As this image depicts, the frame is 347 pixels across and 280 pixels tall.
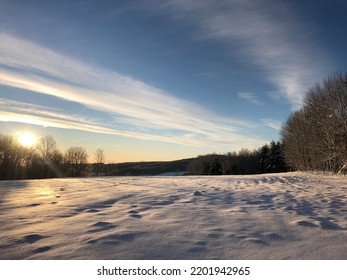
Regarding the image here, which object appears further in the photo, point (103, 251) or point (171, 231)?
point (171, 231)

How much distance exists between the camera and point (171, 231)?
4.60 metres

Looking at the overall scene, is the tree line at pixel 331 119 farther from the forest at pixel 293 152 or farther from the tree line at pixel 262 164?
the tree line at pixel 262 164

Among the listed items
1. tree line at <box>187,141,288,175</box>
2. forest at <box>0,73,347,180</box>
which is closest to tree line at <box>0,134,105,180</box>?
forest at <box>0,73,347,180</box>

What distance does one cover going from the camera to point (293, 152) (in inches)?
1630

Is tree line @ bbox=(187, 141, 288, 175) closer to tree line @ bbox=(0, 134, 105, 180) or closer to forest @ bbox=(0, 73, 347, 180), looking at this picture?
forest @ bbox=(0, 73, 347, 180)

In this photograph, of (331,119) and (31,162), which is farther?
(31,162)

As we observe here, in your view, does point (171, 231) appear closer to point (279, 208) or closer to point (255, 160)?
point (279, 208)

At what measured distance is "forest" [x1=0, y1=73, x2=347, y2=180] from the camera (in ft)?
79.7

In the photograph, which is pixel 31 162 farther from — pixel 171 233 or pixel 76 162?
pixel 171 233

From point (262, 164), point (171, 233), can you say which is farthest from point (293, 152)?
point (171, 233)

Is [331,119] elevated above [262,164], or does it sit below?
above
